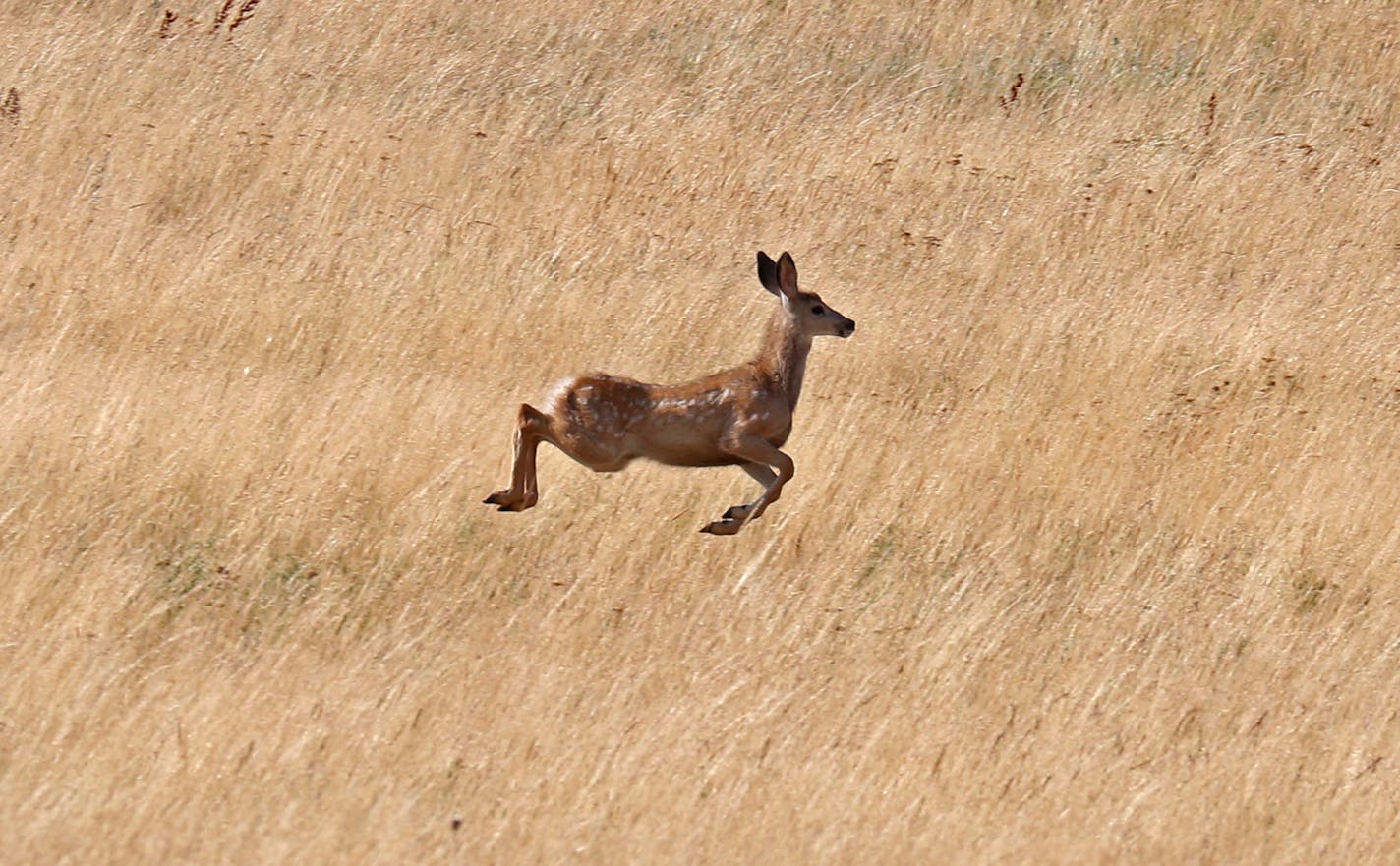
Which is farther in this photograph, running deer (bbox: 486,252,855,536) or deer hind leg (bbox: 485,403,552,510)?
deer hind leg (bbox: 485,403,552,510)

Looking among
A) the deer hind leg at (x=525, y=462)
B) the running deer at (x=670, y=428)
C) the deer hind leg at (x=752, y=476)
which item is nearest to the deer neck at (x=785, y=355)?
the running deer at (x=670, y=428)

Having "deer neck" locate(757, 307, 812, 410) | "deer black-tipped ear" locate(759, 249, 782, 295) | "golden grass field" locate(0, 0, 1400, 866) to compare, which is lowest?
"golden grass field" locate(0, 0, 1400, 866)

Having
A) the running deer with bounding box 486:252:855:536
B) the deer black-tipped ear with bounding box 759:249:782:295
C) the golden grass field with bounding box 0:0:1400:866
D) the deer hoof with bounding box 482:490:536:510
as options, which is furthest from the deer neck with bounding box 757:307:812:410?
the deer hoof with bounding box 482:490:536:510

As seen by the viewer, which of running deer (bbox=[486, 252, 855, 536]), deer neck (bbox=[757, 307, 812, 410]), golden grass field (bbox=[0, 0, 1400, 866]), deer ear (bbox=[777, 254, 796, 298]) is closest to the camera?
golden grass field (bbox=[0, 0, 1400, 866])

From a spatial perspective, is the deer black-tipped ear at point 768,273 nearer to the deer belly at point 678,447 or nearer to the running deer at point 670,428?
the running deer at point 670,428

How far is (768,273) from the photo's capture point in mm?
12320

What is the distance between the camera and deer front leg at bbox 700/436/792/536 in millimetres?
11547

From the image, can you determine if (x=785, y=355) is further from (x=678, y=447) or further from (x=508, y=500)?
(x=508, y=500)

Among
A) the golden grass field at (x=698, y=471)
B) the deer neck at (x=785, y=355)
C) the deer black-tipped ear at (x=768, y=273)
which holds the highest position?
the deer black-tipped ear at (x=768, y=273)

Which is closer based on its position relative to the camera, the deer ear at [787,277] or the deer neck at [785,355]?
the deer neck at [785,355]

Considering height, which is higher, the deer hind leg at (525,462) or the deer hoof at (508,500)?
the deer hind leg at (525,462)

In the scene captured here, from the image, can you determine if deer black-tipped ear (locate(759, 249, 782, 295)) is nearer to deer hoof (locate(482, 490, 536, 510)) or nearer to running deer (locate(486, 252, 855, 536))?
running deer (locate(486, 252, 855, 536))

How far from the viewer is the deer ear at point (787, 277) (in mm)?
12125

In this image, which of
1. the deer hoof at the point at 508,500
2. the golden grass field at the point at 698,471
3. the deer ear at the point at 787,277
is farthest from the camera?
the deer ear at the point at 787,277
